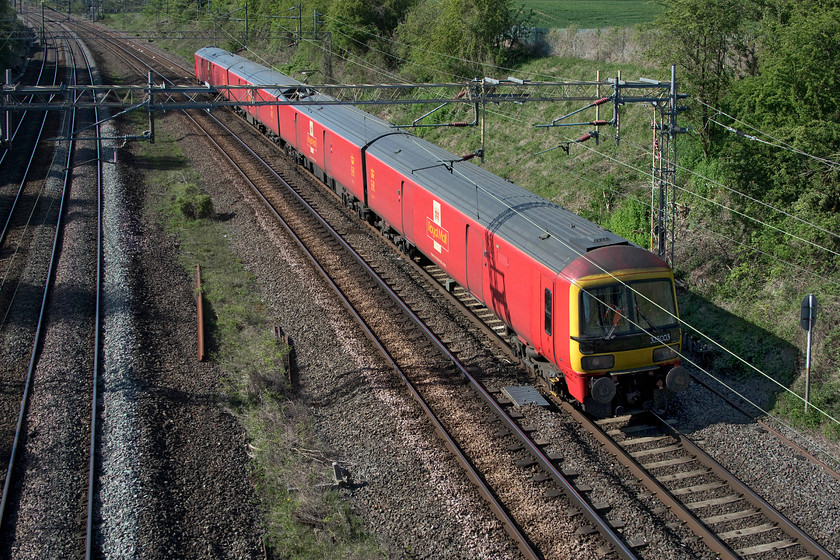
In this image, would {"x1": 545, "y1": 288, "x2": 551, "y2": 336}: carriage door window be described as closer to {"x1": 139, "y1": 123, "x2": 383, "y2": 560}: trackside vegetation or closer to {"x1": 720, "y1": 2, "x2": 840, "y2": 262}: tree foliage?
{"x1": 139, "y1": 123, "x2": 383, "y2": 560}: trackside vegetation

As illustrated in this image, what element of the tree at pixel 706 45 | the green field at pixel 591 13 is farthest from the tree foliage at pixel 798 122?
the green field at pixel 591 13

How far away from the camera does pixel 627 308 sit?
11.0m

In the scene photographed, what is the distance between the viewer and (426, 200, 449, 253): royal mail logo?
15188 mm

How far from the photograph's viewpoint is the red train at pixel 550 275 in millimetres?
10891

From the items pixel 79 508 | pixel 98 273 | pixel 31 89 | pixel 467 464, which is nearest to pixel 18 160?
pixel 98 273

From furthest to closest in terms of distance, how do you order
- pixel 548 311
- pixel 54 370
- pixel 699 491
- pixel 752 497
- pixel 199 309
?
pixel 199 309 → pixel 54 370 → pixel 548 311 → pixel 699 491 → pixel 752 497

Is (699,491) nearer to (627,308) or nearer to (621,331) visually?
(621,331)

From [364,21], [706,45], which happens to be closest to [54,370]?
[706,45]

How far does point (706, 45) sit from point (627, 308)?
1078 cm

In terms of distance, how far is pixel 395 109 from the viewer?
36312 mm

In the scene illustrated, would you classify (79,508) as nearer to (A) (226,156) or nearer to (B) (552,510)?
(B) (552,510)

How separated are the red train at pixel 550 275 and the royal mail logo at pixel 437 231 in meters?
0.03

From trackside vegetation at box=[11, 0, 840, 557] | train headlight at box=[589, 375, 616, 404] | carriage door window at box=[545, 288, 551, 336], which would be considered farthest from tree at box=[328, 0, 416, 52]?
train headlight at box=[589, 375, 616, 404]

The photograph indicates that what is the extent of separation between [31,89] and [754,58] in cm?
1695
